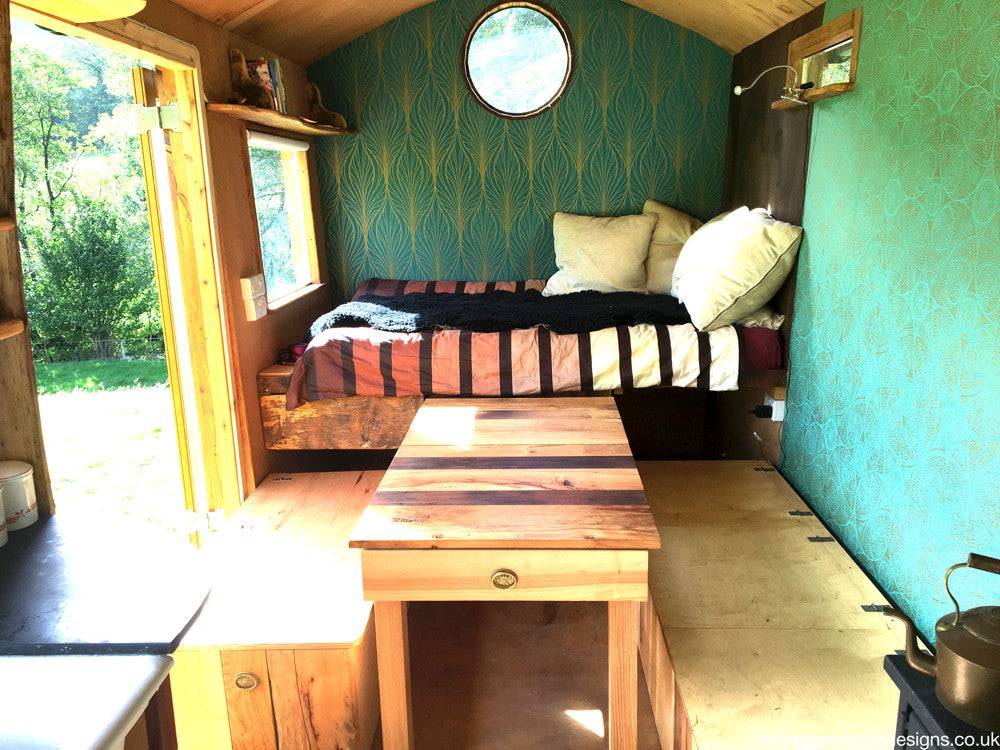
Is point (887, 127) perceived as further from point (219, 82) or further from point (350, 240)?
point (350, 240)

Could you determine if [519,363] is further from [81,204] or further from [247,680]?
[81,204]

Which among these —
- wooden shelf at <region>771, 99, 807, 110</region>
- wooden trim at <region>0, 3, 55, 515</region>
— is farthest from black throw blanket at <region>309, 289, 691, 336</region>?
wooden trim at <region>0, 3, 55, 515</region>

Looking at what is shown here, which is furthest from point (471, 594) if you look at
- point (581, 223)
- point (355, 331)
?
point (581, 223)

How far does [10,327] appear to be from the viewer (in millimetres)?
1388

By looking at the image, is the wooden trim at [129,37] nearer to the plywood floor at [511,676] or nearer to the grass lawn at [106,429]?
the grass lawn at [106,429]

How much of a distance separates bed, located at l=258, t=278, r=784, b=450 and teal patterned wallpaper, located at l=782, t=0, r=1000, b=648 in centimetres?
30

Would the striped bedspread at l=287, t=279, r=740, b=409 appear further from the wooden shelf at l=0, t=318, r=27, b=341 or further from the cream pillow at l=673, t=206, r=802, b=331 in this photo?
the wooden shelf at l=0, t=318, r=27, b=341

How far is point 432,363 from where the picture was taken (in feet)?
9.07

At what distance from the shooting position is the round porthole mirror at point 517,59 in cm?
379

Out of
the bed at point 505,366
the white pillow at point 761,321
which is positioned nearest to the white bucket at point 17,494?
the bed at point 505,366

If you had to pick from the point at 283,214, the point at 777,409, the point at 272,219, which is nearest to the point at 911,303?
the point at 777,409

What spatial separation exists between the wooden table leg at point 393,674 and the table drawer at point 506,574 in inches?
3.8

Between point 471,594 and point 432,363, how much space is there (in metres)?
1.27

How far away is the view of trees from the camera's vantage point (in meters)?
2.66
